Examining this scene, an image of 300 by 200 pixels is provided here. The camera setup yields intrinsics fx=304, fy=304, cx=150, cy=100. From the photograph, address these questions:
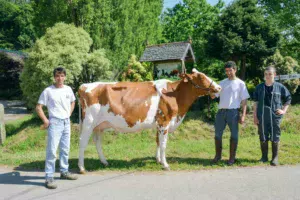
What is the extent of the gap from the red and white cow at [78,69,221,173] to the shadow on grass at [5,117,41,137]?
6.51 metres

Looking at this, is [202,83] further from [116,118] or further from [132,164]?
[132,164]

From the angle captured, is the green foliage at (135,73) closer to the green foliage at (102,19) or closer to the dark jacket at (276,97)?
the green foliage at (102,19)

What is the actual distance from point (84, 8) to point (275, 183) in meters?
11.9

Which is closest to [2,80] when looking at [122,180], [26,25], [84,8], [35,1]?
[35,1]

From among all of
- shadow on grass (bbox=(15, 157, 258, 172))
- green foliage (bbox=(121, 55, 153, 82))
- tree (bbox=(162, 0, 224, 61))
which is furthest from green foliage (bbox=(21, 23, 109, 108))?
tree (bbox=(162, 0, 224, 61))

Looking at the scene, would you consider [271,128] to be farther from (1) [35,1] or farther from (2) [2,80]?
(2) [2,80]

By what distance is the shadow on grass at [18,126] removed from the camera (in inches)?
489

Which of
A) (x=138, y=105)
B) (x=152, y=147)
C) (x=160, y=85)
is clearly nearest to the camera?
(x=138, y=105)

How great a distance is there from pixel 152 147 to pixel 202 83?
3.13 meters

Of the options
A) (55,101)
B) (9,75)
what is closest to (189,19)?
(9,75)

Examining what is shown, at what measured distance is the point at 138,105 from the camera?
6.65 metres

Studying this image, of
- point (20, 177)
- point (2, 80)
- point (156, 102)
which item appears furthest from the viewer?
point (2, 80)

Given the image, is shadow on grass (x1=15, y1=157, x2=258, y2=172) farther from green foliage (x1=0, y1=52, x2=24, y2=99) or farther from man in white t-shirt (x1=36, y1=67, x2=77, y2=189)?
green foliage (x1=0, y1=52, x2=24, y2=99)

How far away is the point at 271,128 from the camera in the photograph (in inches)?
270
